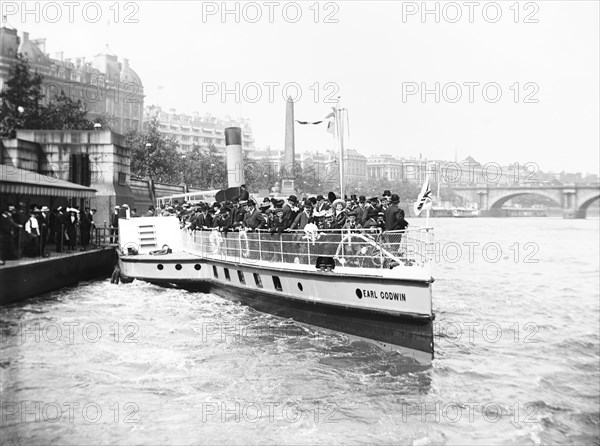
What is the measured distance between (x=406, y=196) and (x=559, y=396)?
426 ft

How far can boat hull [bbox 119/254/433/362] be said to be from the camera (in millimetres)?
14711

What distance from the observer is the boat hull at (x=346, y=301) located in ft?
48.3

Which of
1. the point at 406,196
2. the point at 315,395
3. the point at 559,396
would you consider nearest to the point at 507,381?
the point at 559,396

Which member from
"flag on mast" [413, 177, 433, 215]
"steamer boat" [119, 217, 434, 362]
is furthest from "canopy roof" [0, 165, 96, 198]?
"flag on mast" [413, 177, 433, 215]

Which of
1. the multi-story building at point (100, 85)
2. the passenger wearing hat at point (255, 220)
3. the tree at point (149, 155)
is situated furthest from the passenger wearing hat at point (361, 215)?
the multi-story building at point (100, 85)

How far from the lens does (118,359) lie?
15.5 metres

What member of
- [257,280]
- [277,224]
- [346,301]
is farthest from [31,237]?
[346,301]

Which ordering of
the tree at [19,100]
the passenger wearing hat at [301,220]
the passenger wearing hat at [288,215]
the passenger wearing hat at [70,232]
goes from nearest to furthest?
the passenger wearing hat at [301,220] < the passenger wearing hat at [288,215] < the passenger wearing hat at [70,232] < the tree at [19,100]

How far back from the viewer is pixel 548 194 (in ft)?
390

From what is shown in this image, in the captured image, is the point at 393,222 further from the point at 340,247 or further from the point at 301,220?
the point at 301,220

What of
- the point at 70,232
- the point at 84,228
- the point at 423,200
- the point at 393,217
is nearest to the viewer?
the point at 423,200

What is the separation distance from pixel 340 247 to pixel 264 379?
442cm

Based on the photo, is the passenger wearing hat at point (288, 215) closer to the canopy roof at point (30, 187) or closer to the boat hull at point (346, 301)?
the boat hull at point (346, 301)

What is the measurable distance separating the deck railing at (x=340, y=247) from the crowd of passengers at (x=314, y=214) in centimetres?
27
